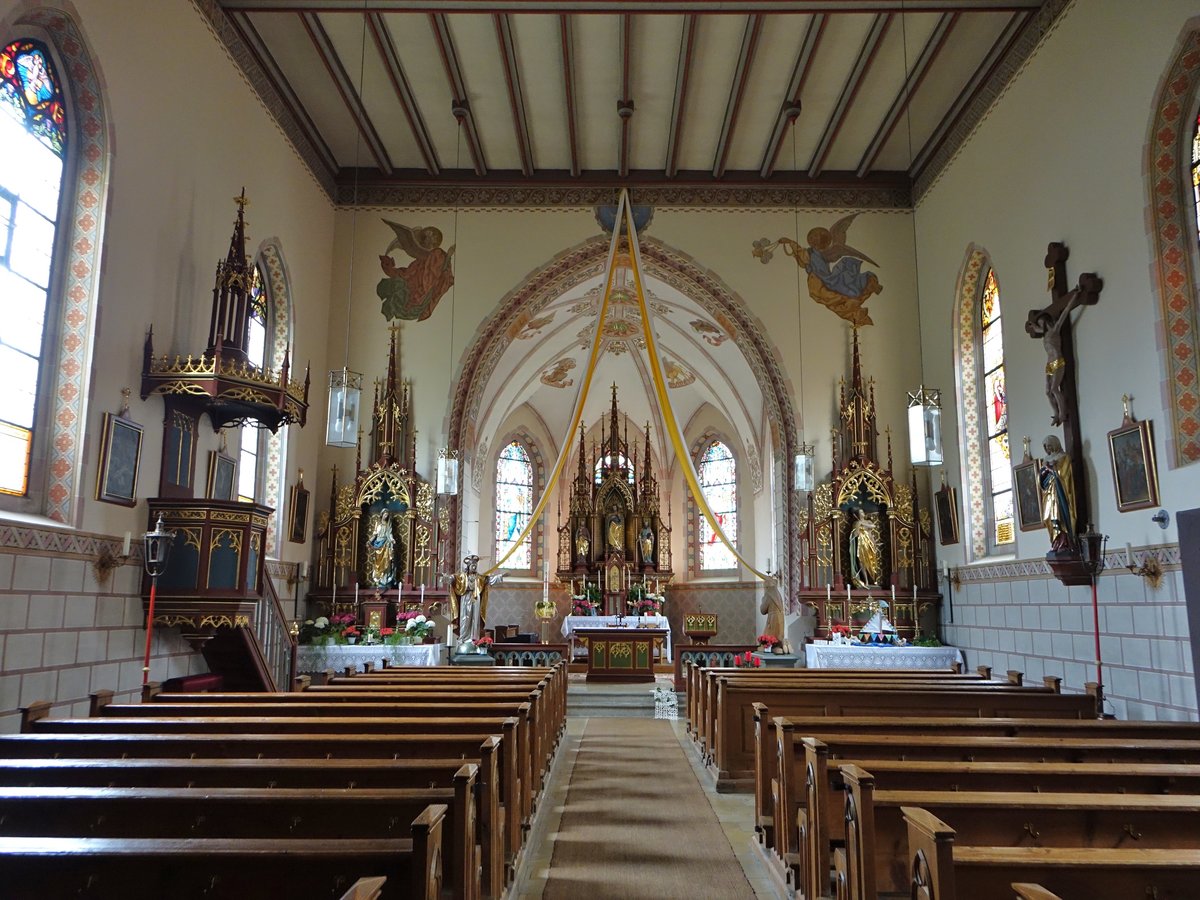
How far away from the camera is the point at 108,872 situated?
269 cm

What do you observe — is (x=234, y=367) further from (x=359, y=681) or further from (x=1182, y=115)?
(x=1182, y=115)

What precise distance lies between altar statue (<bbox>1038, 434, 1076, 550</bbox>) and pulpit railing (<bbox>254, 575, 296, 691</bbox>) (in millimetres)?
8788

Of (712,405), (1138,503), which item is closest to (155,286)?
(1138,503)

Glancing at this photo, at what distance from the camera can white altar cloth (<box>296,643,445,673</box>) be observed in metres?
13.3

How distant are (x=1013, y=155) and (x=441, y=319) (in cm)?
936

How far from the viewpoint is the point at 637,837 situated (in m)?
6.07

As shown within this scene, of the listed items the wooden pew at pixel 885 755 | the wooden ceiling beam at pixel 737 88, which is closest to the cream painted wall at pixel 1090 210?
the wooden ceiling beam at pixel 737 88

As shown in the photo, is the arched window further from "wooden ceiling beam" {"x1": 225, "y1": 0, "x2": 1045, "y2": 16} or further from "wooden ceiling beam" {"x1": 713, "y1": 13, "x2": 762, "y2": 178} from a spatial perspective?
"wooden ceiling beam" {"x1": 713, "y1": 13, "x2": 762, "y2": 178}

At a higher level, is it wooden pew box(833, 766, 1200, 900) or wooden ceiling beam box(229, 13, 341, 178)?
wooden ceiling beam box(229, 13, 341, 178)

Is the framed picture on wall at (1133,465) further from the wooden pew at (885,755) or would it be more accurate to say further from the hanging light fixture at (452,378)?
the hanging light fixture at (452,378)

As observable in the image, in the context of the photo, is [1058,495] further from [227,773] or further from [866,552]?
[227,773]

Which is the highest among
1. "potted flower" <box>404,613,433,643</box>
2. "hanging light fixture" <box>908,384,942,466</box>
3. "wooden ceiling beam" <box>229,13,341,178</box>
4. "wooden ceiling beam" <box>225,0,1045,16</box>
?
"wooden ceiling beam" <box>229,13,341,178</box>

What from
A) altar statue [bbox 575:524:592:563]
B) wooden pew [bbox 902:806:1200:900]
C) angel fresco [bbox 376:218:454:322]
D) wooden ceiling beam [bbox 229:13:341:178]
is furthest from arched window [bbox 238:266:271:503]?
wooden pew [bbox 902:806:1200:900]

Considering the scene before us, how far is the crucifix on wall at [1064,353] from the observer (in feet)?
32.5
